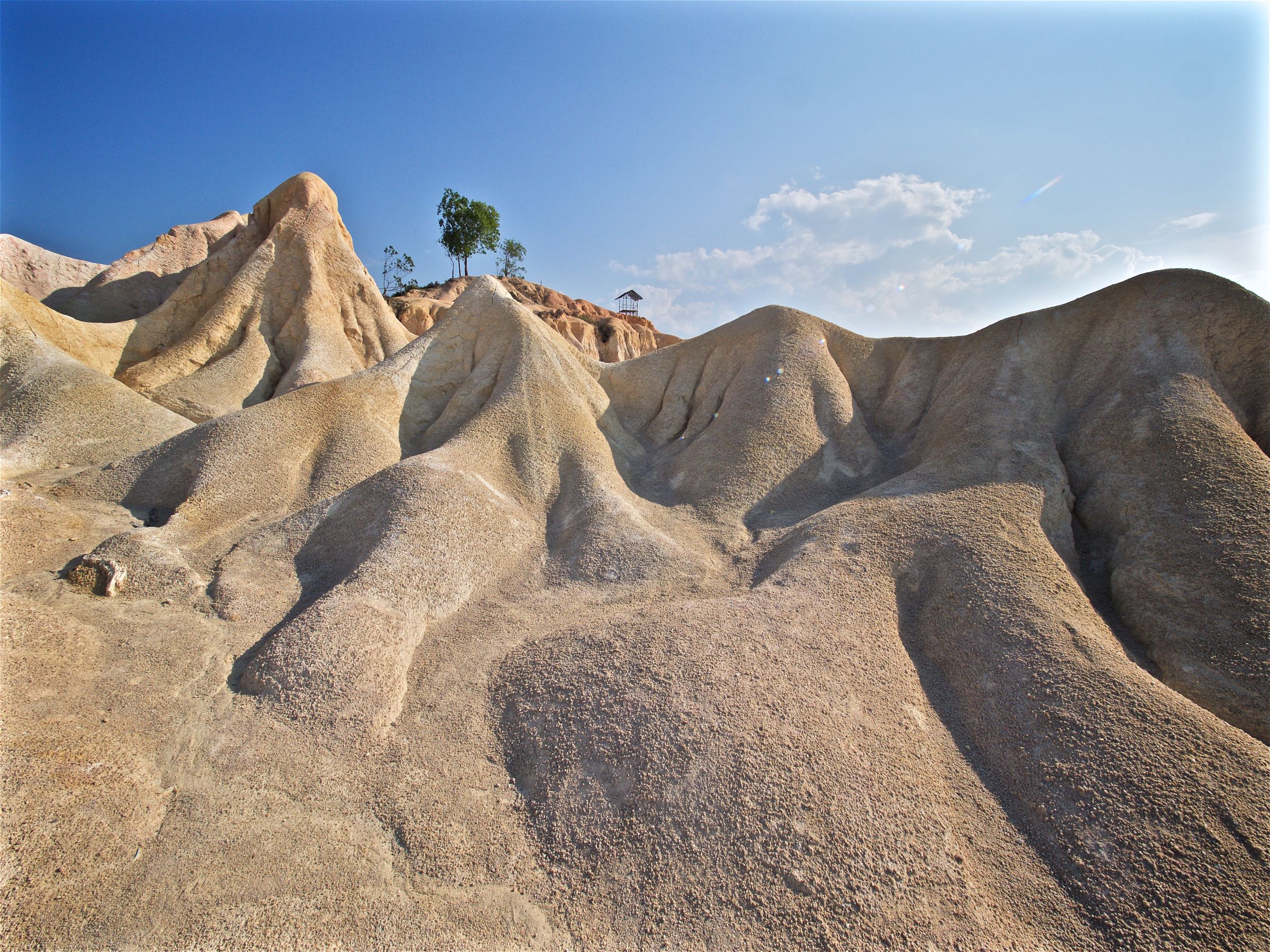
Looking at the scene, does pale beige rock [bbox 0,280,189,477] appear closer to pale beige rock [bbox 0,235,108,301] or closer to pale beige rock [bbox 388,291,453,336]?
pale beige rock [bbox 0,235,108,301]

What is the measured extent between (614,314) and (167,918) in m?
43.4

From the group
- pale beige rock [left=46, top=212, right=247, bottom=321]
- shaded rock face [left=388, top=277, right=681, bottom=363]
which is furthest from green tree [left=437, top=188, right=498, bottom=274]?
pale beige rock [left=46, top=212, right=247, bottom=321]

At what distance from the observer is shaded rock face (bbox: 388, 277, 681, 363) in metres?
26.8

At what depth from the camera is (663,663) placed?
5.37 meters

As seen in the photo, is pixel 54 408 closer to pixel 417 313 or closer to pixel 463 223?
pixel 417 313

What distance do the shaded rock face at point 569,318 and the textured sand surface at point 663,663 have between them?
16910 mm

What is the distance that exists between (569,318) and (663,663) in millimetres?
31795

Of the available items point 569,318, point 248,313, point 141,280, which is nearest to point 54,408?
point 248,313

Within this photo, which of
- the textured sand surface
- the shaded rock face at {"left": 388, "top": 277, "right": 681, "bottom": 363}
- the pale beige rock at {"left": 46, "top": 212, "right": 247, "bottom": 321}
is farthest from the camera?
the shaded rock face at {"left": 388, "top": 277, "right": 681, "bottom": 363}

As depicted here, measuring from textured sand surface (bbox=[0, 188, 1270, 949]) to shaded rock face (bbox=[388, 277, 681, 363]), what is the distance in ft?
55.5

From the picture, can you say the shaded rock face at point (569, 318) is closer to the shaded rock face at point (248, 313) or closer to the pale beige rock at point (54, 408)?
the shaded rock face at point (248, 313)

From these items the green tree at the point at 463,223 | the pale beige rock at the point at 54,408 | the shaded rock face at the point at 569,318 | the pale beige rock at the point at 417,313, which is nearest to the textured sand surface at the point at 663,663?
the pale beige rock at the point at 54,408

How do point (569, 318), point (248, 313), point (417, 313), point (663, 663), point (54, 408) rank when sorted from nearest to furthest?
1. point (663, 663)
2. point (54, 408)
3. point (248, 313)
4. point (417, 313)
5. point (569, 318)

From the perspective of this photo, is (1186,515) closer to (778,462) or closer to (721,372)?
(778,462)
